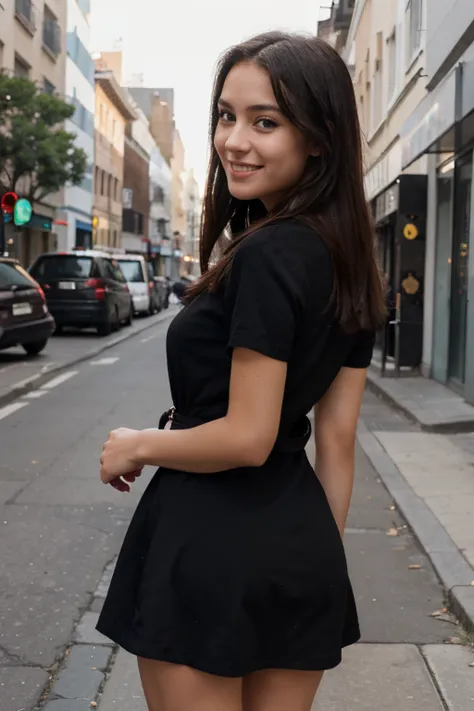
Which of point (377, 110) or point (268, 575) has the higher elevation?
point (377, 110)

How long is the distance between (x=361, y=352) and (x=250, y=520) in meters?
0.39

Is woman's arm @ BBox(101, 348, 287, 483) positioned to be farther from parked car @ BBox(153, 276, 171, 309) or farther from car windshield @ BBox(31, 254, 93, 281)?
parked car @ BBox(153, 276, 171, 309)

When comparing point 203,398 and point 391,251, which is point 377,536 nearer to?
point 203,398

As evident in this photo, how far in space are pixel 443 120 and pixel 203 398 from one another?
995cm

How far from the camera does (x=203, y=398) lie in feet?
5.45

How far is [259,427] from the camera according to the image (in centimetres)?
157

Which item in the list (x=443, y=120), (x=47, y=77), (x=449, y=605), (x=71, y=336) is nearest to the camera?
(x=449, y=605)

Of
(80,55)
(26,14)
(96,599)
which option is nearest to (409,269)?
(96,599)

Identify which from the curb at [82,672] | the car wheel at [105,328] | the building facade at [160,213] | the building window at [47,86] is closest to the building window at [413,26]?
the car wheel at [105,328]

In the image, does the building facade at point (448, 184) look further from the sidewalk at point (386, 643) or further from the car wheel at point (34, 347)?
the car wheel at point (34, 347)

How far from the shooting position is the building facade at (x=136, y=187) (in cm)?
6850

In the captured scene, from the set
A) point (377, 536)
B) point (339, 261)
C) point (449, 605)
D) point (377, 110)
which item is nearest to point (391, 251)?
point (377, 110)

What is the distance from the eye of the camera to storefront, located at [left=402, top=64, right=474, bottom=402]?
1071 cm

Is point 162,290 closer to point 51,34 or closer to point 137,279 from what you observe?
point 137,279
